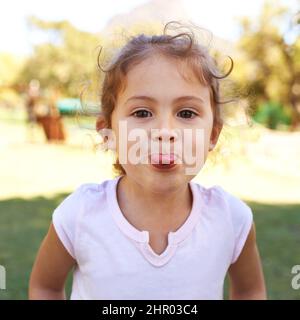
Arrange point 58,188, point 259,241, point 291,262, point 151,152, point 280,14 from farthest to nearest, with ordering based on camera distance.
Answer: point 280,14 → point 58,188 → point 259,241 → point 291,262 → point 151,152

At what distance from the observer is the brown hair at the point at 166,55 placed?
5.31ft

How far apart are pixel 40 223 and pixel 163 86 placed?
174 inches

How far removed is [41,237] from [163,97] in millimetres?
3879

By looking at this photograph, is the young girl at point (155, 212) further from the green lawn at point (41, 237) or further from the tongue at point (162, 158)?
the green lawn at point (41, 237)

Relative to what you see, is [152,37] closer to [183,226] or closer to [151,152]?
[151,152]

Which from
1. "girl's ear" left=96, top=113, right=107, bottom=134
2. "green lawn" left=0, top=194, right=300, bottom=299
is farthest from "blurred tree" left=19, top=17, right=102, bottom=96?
"girl's ear" left=96, top=113, right=107, bottom=134

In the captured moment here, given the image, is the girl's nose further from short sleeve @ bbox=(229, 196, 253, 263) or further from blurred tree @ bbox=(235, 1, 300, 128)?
blurred tree @ bbox=(235, 1, 300, 128)

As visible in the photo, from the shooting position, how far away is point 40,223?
565 centimetres

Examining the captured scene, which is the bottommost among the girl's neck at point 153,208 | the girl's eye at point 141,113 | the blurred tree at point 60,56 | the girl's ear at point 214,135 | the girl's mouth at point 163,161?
the girl's neck at point 153,208

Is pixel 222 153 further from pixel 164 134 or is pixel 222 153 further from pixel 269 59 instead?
pixel 269 59

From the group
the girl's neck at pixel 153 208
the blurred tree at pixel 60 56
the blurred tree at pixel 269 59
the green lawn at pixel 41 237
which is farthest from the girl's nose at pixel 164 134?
the blurred tree at pixel 60 56

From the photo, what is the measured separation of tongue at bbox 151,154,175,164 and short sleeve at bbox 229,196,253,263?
0.39 metres

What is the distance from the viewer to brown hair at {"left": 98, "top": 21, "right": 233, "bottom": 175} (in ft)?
5.31
